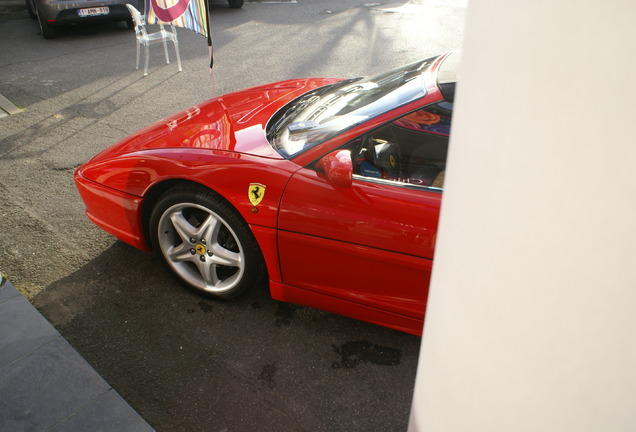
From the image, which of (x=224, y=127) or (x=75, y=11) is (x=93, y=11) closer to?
(x=75, y=11)

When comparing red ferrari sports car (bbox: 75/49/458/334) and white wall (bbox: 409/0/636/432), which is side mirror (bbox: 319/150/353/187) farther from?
white wall (bbox: 409/0/636/432)

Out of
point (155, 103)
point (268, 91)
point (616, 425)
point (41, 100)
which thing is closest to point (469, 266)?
point (616, 425)

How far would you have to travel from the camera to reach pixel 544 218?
693mm

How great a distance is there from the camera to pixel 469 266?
814 millimetres

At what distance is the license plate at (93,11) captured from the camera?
8.38 meters

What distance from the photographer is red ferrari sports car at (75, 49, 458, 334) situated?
2303 mm

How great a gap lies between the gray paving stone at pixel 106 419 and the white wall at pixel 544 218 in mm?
1768

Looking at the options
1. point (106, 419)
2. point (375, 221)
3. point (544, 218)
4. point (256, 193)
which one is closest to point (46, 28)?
point (256, 193)

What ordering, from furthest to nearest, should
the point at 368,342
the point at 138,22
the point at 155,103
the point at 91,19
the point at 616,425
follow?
the point at 91,19 → the point at 138,22 → the point at 155,103 → the point at 368,342 → the point at 616,425

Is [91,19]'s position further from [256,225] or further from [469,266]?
[469,266]

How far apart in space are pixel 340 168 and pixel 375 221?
28cm

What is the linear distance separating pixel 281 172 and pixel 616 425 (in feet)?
6.18

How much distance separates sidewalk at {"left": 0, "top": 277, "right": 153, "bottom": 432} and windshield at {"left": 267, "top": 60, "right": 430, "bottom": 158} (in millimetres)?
1393

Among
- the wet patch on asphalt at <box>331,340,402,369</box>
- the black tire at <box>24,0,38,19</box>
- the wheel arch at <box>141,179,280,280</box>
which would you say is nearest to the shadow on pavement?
the wet patch on asphalt at <box>331,340,402,369</box>
